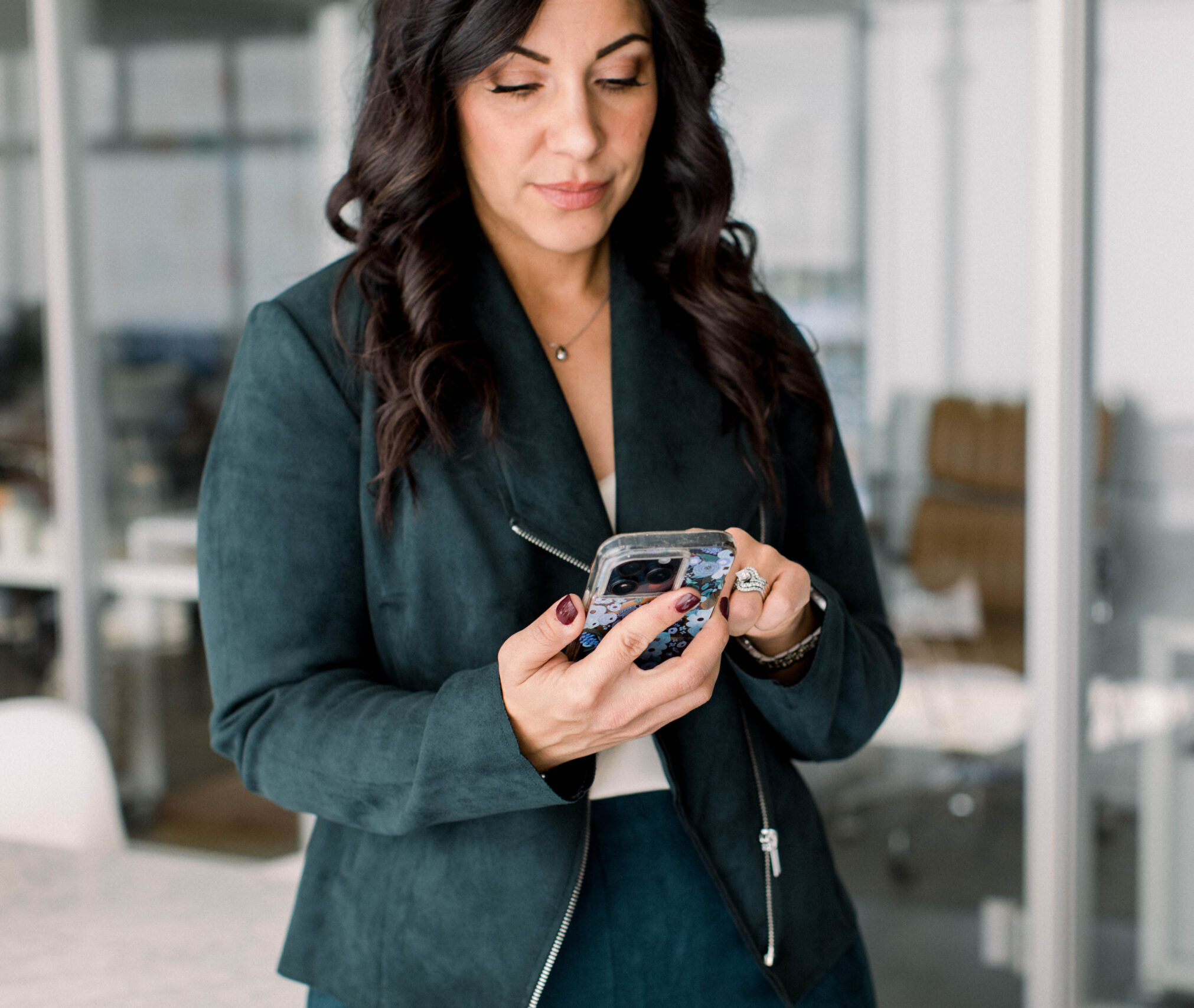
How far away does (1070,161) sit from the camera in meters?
2.25

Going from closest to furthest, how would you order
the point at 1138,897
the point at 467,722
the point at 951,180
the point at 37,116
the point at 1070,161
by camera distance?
the point at 467,722, the point at 1070,161, the point at 1138,897, the point at 951,180, the point at 37,116

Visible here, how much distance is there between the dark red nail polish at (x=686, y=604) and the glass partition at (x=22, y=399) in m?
2.90

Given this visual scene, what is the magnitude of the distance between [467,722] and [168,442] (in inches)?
101

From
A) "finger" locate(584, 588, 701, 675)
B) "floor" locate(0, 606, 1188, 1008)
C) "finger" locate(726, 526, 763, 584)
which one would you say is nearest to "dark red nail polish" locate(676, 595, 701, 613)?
"finger" locate(584, 588, 701, 675)

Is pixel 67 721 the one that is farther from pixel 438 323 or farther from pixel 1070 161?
pixel 1070 161

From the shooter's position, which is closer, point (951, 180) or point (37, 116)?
point (951, 180)

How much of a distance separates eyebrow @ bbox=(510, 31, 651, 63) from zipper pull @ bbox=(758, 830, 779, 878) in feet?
2.29

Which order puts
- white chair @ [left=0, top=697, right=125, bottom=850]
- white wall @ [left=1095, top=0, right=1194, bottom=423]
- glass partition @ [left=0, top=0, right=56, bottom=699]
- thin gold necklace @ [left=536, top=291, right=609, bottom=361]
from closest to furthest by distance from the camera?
thin gold necklace @ [left=536, top=291, right=609, bottom=361] < white chair @ [left=0, top=697, right=125, bottom=850] < white wall @ [left=1095, top=0, right=1194, bottom=423] < glass partition @ [left=0, top=0, right=56, bottom=699]

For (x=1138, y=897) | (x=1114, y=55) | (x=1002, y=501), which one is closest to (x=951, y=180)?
(x=1114, y=55)

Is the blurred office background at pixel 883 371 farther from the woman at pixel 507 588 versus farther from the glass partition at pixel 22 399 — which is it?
the woman at pixel 507 588

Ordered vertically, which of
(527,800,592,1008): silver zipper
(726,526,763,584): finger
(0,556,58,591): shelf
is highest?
(726,526,763,584): finger

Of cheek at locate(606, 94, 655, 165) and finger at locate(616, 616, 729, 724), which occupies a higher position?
cheek at locate(606, 94, 655, 165)

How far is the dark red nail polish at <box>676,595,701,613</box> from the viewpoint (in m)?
0.86

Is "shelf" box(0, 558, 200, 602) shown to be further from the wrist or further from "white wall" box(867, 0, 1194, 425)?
the wrist
